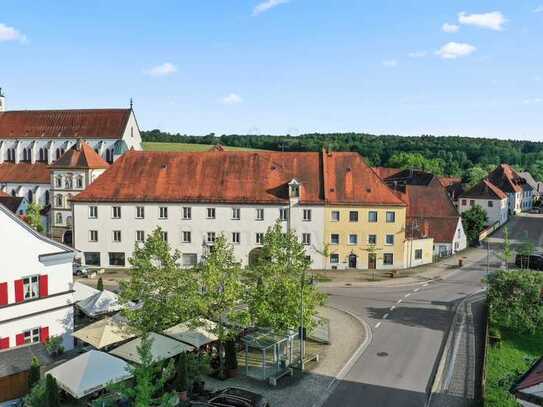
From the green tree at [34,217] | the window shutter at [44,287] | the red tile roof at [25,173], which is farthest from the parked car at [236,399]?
the red tile roof at [25,173]

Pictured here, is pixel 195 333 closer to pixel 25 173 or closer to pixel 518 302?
pixel 518 302

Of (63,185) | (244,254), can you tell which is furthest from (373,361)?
(63,185)

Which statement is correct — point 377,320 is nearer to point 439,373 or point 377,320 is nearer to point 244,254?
point 439,373

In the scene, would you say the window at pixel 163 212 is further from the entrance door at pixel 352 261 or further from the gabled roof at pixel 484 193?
the gabled roof at pixel 484 193

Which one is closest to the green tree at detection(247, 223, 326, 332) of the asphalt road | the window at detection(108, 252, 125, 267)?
the asphalt road

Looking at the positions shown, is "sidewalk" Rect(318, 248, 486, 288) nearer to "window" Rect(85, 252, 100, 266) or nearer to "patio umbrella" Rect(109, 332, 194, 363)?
"patio umbrella" Rect(109, 332, 194, 363)

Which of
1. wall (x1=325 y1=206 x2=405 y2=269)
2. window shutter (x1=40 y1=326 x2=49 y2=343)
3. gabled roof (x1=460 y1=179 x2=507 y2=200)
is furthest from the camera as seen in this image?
gabled roof (x1=460 y1=179 x2=507 y2=200)

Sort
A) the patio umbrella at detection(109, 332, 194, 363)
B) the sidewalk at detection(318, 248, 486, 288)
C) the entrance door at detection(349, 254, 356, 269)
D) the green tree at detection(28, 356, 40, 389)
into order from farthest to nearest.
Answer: the entrance door at detection(349, 254, 356, 269), the sidewalk at detection(318, 248, 486, 288), the patio umbrella at detection(109, 332, 194, 363), the green tree at detection(28, 356, 40, 389)

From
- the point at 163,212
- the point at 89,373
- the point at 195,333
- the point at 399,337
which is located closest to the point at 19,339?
the point at 89,373
